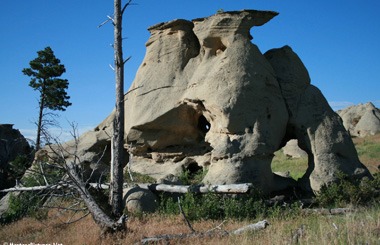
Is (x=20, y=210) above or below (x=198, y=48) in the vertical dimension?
below

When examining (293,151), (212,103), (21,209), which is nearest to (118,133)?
(212,103)

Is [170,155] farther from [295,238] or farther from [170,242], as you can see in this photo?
[295,238]

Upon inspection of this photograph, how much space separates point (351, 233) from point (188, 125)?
9698mm

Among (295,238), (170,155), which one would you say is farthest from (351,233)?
(170,155)

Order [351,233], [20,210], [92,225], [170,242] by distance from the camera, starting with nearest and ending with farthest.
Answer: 1. [351,233]
2. [170,242]
3. [92,225]
4. [20,210]

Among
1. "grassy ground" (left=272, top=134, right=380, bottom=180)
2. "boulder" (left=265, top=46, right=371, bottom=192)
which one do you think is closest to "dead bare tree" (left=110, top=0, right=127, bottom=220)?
"boulder" (left=265, top=46, right=371, bottom=192)

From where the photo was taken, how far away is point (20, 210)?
46.5 feet

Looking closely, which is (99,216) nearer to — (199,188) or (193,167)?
(199,188)

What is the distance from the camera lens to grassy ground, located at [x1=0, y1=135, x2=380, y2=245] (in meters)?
7.14

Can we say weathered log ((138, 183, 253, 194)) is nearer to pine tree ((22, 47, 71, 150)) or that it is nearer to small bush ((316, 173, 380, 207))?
small bush ((316, 173, 380, 207))

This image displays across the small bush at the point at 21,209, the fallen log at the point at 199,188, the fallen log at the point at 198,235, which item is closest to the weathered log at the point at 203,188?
the fallen log at the point at 199,188

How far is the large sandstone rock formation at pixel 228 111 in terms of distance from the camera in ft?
43.5

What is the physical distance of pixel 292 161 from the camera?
29016 millimetres

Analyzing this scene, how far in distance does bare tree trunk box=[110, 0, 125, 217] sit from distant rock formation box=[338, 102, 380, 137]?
3525 cm
